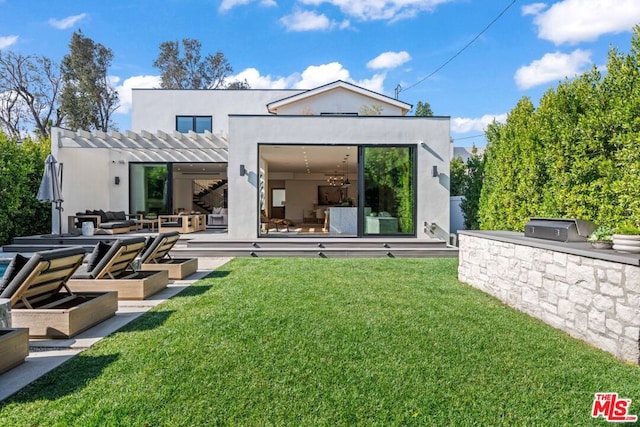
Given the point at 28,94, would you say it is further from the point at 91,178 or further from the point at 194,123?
the point at 91,178

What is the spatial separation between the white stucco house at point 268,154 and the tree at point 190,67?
1465 centimetres

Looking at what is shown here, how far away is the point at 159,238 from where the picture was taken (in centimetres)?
710

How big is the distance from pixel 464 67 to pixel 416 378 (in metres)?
18.5

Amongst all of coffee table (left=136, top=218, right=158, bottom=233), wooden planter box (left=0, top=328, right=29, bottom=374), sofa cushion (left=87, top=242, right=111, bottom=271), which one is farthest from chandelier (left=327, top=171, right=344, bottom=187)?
wooden planter box (left=0, top=328, right=29, bottom=374)

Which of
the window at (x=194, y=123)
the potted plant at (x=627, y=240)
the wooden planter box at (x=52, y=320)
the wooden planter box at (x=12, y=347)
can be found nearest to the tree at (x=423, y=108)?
Answer: the window at (x=194, y=123)

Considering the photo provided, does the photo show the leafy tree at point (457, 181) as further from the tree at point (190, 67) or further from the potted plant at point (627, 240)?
the tree at point (190, 67)

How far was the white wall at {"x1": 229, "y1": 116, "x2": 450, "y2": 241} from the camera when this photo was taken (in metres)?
10.9

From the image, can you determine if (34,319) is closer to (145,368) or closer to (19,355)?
(19,355)

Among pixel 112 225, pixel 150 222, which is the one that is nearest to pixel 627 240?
pixel 112 225

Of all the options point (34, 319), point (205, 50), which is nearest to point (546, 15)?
point (34, 319)

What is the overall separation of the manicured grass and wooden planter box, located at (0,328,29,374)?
389mm

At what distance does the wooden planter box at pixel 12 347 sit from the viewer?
3.09 metres

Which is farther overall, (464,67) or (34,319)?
(464,67)

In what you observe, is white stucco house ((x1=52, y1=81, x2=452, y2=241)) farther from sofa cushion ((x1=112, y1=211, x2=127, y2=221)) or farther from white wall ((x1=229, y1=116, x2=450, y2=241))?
sofa cushion ((x1=112, y1=211, x2=127, y2=221))
